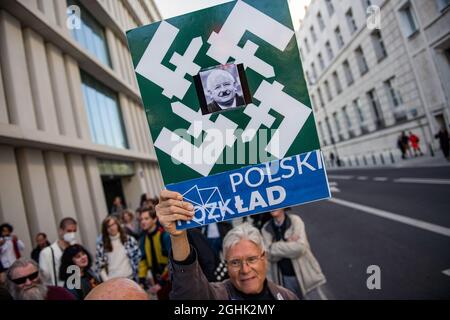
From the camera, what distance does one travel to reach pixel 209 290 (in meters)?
1.43

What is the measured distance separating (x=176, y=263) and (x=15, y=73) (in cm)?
639

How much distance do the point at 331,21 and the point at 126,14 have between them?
1477 cm

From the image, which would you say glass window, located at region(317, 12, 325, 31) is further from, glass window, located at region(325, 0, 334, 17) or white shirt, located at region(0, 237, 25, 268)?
white shirt, located at region(0, 237, 25, 268)

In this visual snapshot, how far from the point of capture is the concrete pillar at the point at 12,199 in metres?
5.32

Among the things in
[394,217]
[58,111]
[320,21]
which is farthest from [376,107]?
[58,111]

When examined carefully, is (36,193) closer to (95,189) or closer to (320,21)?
(95,189)

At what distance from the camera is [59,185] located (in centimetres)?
715

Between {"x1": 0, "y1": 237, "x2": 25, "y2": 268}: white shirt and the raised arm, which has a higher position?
the raised arm

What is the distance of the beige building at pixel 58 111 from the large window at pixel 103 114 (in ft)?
0.15

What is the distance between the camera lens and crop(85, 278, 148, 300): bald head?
0.99 m

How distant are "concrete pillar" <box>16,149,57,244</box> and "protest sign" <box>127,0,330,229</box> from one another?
20.0 feet

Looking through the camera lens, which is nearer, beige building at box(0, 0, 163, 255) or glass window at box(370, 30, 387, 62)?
beige building at box(0, 0, 163, 255)

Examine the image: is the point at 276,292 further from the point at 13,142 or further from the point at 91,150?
the point at 91,150

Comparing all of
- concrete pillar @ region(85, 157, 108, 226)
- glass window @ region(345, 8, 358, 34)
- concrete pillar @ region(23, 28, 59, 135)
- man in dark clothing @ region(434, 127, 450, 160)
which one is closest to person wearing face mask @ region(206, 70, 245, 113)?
man in dark clothing @ region(434, 127, 450, 160)
